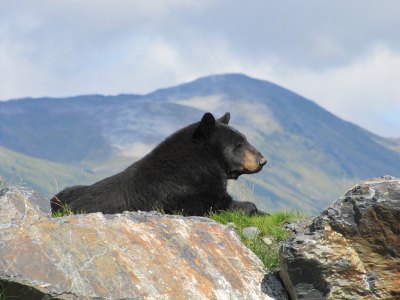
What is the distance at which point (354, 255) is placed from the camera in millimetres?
5004

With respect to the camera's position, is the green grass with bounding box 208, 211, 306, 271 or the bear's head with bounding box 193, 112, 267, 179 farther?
the bear's head with bounding box 193, 112, 267, 179

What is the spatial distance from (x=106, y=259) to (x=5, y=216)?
1169 mm

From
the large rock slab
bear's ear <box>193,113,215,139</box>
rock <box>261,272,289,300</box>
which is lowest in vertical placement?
rock <box>261,272,289,300</box>

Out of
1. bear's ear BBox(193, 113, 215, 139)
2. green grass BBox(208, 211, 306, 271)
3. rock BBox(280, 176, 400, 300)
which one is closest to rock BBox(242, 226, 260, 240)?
green grass BBox(208, 211, 306, 271)

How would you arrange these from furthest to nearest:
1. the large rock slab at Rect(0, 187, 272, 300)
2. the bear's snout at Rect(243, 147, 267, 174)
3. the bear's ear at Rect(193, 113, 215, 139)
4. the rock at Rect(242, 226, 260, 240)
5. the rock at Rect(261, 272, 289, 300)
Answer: the bear's snout at Rect(243, 147, 267, 174) → the bear's ear at Rect(193, 113, 215, 139) → the rock at Rect(242, 226, 260, 240) → the rock at Rect(261, 272, 289, 300) → the large rock slab at Rect(0, 187, 272, 300)

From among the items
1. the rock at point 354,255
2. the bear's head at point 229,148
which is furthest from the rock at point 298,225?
the rock at point 354,255

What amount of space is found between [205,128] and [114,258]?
148 inches

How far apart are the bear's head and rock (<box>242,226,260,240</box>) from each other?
5.28 feet

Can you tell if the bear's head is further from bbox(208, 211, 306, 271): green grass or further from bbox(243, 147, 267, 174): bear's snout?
bbox(208, 211, 306, 271): green grass

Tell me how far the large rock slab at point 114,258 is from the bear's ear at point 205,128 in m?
2.55

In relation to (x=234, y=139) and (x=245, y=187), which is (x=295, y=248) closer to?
(x=234, y=139)

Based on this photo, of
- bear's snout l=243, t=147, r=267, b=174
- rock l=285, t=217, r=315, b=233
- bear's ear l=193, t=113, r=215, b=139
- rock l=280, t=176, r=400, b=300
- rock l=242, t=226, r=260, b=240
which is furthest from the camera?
bear's snout l=243, t=147, r=267, b=174

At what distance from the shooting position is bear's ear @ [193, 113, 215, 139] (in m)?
7.98

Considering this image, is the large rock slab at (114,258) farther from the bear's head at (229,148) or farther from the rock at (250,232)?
the bear's head at (229,148)
